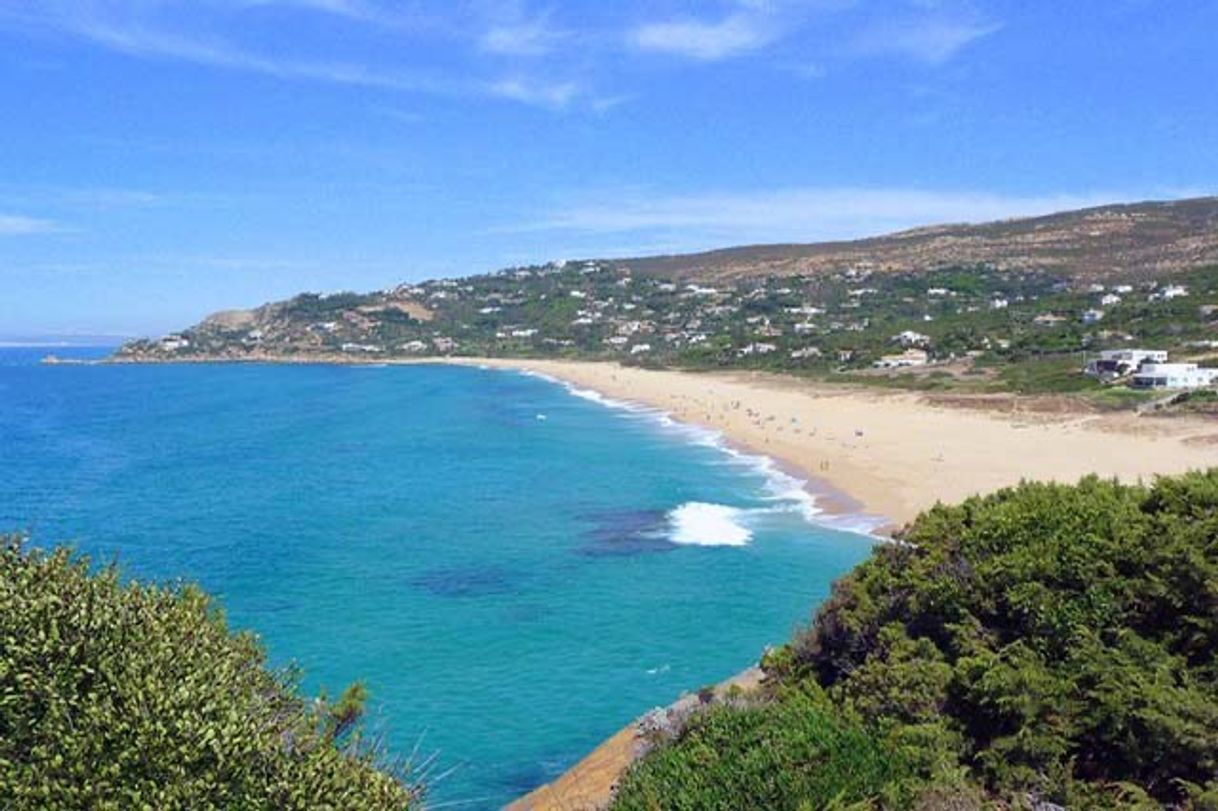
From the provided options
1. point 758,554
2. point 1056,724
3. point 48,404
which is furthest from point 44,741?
point 48,404

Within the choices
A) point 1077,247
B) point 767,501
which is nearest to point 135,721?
point 767,501

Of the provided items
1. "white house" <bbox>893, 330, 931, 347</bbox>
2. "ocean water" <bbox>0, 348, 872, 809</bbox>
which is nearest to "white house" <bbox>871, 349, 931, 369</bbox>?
"white house" <bbox>893, 330, 931, 347</bbox>

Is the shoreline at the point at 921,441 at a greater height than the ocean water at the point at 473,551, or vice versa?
the ocean water at the point at 473,551

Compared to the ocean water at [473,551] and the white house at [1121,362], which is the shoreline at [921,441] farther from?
the white house at [1121,362]

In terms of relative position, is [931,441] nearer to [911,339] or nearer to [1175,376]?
[1175,376]

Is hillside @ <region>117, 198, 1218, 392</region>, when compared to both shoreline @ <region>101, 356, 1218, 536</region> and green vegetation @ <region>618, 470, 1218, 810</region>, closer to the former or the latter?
shoreline @ <region>101, 356, 1218, 536</region>

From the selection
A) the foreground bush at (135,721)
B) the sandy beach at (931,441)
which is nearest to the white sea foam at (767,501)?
the sandy beach at (931,441)

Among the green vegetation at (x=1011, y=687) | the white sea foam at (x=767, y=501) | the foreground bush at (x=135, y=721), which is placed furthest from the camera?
the white sea foam at (x=767, y=501)
